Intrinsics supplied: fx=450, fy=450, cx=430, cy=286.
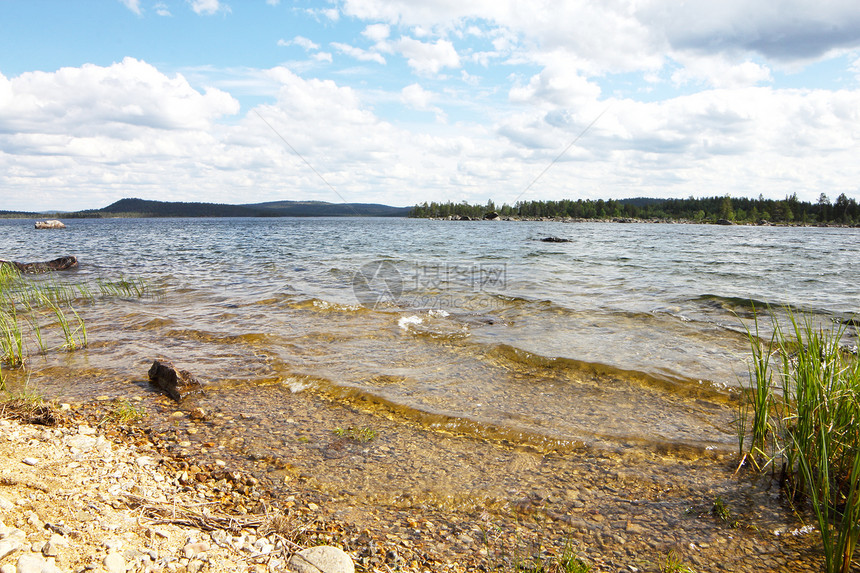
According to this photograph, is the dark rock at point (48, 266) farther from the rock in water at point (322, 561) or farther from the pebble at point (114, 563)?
the rock in water at point (322, 561)

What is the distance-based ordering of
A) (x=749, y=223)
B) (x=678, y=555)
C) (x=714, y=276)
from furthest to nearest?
(x=749, y=223) < (x=714, y=276) < (x=678, y=555)

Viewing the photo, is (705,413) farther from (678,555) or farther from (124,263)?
(124,263)

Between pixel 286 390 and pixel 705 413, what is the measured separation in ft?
22.0

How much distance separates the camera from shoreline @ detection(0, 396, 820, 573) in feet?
11.8

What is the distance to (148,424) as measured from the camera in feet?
19.4

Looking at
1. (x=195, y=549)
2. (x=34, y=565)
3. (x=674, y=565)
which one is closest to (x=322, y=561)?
(x=195, y=549)

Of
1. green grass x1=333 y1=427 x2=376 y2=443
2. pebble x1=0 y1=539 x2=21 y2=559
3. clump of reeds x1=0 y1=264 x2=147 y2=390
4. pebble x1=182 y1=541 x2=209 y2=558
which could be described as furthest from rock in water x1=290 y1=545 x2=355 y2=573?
clump of reeds x1=0 y1=264 x2=147 y2=390

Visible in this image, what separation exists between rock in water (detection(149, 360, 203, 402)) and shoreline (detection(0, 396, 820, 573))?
54.9 inches

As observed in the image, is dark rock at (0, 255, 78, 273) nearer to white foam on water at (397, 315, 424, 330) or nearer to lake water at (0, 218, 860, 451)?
lake water at (0, 218, 860, 451)

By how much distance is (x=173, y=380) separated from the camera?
23.1ft

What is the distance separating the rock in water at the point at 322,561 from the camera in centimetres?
329

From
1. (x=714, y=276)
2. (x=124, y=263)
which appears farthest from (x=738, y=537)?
(x=124, y=263)

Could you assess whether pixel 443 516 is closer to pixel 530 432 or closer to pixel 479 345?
pixel 530 432

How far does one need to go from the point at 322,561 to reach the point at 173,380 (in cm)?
490
